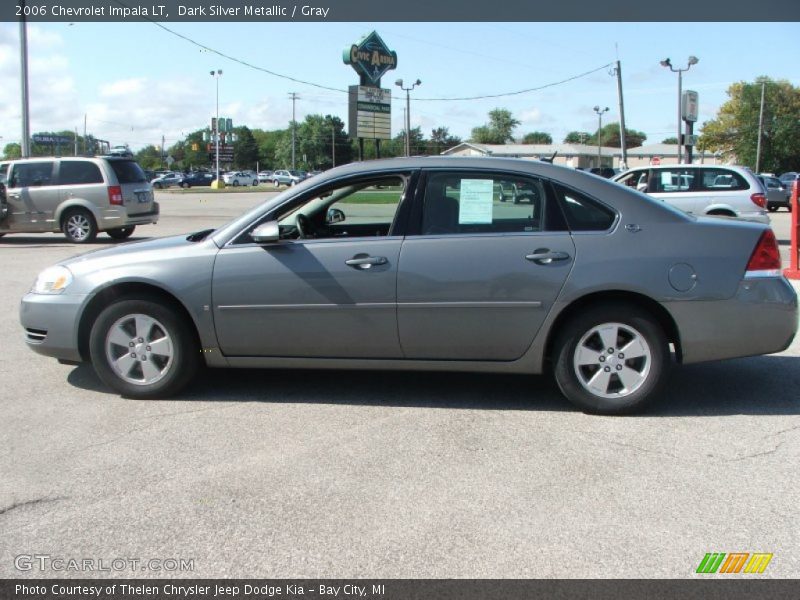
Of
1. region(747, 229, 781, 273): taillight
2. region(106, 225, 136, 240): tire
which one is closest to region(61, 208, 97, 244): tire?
region(106, 225, 136, 240): tire

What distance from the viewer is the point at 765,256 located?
486 centimetres

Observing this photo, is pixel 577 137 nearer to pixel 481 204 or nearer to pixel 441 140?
pixel 441 140

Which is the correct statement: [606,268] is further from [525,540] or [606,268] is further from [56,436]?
[56,436]

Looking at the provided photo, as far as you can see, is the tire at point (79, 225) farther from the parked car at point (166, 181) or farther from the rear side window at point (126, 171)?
the parked car at point (166, 181)

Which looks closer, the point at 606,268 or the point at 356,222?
the point at 606,268

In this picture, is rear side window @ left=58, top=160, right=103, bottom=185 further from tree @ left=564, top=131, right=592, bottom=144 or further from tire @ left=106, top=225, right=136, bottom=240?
tree @ left=564, top=131, right=592, bottom=144

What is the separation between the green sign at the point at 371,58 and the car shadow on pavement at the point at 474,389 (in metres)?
32.3

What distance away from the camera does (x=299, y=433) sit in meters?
4.59

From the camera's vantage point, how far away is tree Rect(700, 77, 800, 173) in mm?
79688

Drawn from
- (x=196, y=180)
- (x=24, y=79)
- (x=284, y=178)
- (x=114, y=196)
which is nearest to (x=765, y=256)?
(x=114, y=196)

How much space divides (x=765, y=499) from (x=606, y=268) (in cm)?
166

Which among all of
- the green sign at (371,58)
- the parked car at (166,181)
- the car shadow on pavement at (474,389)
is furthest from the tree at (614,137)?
the car shadow on pavement at (474,389)

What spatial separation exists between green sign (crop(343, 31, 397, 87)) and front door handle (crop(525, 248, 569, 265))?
109ft

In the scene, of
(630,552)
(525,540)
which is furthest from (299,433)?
(630,552)
